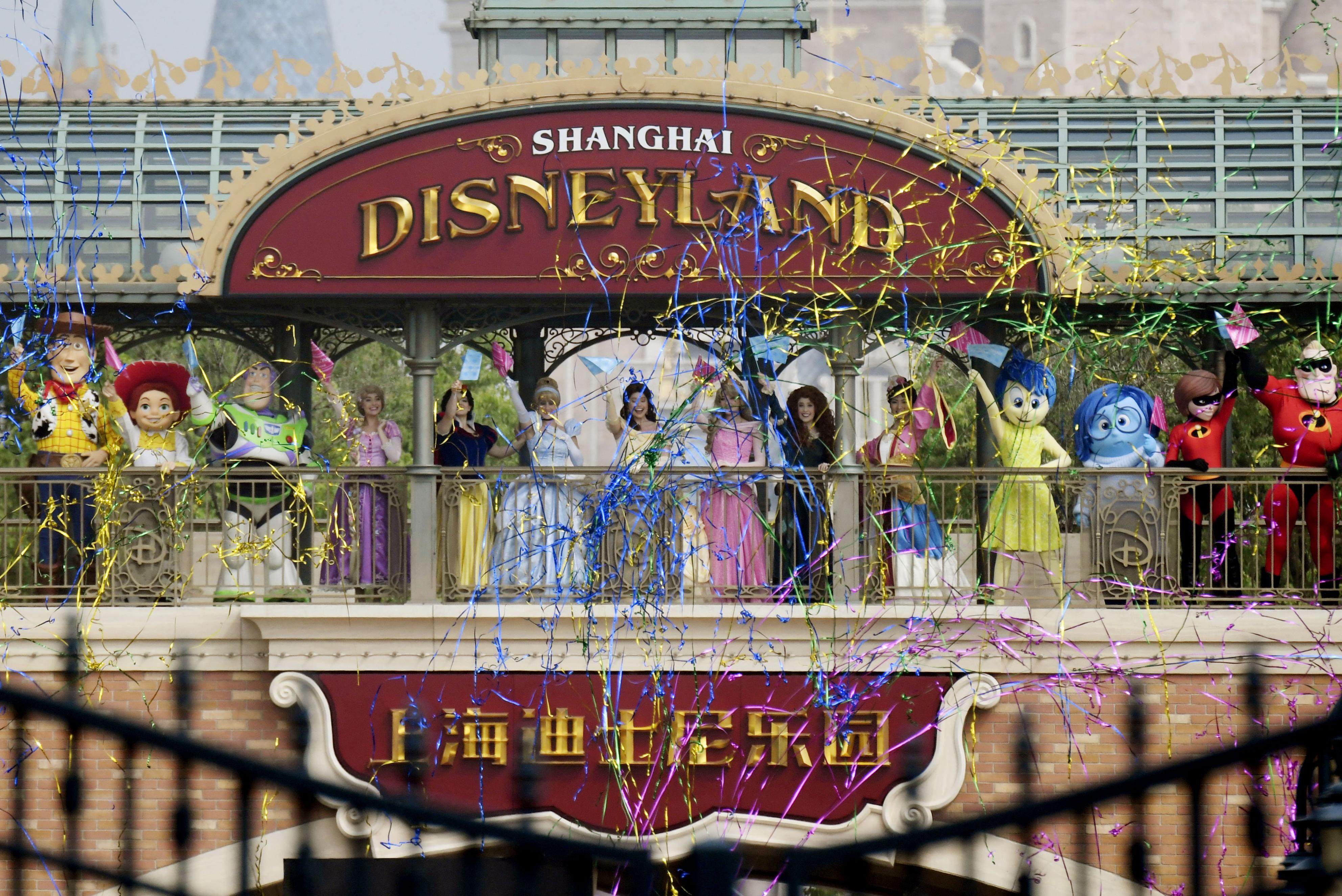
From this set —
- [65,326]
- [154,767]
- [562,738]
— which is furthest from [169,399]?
[562,738]

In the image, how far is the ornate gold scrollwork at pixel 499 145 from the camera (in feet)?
33.7

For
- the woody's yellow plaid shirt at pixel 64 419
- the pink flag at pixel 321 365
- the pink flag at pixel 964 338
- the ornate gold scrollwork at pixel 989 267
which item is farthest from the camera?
the pink flag at pixel 321 365

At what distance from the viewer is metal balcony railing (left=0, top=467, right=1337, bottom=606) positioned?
10047 millimetres

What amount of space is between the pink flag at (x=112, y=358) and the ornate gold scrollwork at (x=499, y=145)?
286cm

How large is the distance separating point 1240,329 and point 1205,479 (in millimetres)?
1082

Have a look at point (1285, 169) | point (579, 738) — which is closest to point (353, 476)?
point (579, 738)

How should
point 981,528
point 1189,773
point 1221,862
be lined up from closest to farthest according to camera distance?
point 1189,773, point 1221,862, point 981,528

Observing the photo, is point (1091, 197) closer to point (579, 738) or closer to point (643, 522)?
point (643, 522)

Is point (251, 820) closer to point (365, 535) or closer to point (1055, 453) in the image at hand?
point (365, 535)

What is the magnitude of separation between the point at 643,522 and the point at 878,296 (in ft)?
6.96

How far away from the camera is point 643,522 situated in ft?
33.0

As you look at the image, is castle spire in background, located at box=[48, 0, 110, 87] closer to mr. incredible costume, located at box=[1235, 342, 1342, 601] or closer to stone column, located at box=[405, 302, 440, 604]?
stone column, located at box=[405, 302, 440, 604]

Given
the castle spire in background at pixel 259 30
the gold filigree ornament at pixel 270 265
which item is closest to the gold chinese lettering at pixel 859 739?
the gold filigree ornament at pixel 270 265

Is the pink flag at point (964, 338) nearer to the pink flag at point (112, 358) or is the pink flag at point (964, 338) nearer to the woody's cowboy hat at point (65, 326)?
the pink flag at point (112, 358)
